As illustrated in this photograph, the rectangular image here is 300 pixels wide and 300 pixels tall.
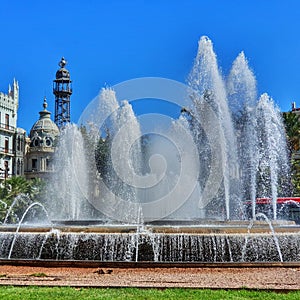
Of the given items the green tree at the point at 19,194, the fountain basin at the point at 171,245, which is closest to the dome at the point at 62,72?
the green tree at the point at 19,194

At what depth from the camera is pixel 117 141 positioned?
2791 centimetres

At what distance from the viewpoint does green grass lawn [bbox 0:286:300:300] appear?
705cm

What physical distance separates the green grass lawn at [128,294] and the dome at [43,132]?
51.9 meters

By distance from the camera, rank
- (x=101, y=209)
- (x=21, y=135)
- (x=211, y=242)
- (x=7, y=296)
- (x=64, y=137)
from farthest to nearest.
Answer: (x=21, y=135), (x=101, y=209), (x=64, y=137), (x=211, y=242), (x=7, y=296)

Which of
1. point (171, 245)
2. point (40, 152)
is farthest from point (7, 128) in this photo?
point (171, 245)

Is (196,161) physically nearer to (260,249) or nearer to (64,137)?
(64,137)

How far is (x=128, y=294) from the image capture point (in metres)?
7.29

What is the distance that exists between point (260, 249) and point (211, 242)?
4.50ft

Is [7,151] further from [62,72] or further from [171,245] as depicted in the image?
[171,245]

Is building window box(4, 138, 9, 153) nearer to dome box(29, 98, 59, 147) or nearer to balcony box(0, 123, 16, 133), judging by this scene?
balcony box(0, 123, 16, 133)

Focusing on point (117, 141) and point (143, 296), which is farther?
point (117, 141)

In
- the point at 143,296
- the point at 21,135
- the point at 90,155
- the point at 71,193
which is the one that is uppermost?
the point at 21,135

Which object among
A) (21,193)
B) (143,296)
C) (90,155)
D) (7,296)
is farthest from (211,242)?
(21,193)

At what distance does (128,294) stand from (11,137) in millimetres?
48812
